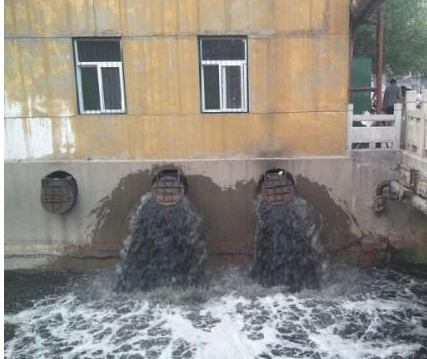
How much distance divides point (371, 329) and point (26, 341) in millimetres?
4886

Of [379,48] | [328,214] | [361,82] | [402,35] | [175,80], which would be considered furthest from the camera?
[402,35]

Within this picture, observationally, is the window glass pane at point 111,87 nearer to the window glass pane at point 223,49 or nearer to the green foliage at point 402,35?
the window glass pane at point 223,49

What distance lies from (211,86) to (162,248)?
2.99m

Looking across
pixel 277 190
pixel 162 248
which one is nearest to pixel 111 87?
pixel 162 248

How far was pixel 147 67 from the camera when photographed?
727cm

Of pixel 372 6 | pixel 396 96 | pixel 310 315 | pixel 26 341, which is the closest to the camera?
pixel 26 341

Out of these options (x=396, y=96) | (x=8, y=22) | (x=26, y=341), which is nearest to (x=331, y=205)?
(x=396, y=96)

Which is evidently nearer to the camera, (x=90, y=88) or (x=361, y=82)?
(x=90, y=88)

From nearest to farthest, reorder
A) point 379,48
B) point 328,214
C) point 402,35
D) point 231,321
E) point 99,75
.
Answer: point 231,321, point 99,75, point 328,214, point 379,48, point 402,35

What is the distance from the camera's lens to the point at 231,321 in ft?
20.1

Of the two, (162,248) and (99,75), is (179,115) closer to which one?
(99,75)

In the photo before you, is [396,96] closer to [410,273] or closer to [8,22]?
[410,273]

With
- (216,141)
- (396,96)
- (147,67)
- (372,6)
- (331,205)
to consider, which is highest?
(372,6)

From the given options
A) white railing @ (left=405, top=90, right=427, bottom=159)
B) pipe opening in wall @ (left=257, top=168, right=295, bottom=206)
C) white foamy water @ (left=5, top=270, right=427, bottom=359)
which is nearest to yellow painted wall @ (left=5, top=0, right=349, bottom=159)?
pipe opening in wall @ (left=257, top=168, right=295, bottom=206)
